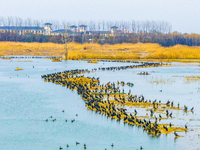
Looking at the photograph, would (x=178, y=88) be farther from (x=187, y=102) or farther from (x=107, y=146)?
(x=107, y=146)

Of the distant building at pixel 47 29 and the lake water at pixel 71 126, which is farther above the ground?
the distant building at pixel 47 29

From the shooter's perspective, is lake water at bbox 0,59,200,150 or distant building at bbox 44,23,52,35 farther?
distant building at bbox 44,23,52,35

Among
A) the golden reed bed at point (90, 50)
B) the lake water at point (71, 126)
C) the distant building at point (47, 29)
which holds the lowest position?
the lake water at point (71, 126)

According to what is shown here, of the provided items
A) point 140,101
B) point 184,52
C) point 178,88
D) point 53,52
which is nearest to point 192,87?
point 178,88

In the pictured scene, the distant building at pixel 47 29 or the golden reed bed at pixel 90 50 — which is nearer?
the golden reed bed at pixel 90 50

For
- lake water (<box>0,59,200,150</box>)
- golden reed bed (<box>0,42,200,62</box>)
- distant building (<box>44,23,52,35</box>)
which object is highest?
distant building (<box>44,23,52,35</box>)

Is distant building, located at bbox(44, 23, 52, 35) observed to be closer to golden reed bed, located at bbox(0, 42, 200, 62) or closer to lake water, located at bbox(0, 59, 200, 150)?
golden reed bed, located at bbox(0, 42, 200, 62)

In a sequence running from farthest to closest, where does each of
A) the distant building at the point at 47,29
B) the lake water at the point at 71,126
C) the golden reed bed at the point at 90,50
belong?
the distant building at the point at 47,29, the golden reed bed at the point at 90,50, the lake water at the point at 71,126

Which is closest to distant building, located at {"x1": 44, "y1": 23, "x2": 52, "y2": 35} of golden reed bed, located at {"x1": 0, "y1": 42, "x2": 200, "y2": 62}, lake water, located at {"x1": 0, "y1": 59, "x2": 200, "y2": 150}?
golden reed bed, located at {"x1": 0, "y1": 42, "x2": 200, "y2": 62}

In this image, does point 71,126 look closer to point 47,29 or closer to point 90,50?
point 90,50

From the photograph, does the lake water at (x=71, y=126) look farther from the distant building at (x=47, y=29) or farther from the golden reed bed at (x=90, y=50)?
the distant building at (x=47, y=29)

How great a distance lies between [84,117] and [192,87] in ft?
45.8

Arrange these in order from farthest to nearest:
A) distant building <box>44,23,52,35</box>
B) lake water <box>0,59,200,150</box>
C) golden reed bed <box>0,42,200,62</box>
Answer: distant building <box>44,23,52,35</box> < golden reed bed <box>0,42,200,62</box> < lake water <box>0,59,200,150</box>

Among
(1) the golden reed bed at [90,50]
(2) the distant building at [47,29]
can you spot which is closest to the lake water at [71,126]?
(1) the golden reed bed at [90,50]
